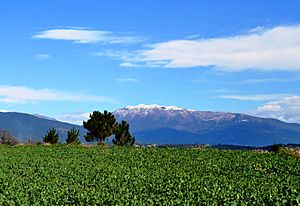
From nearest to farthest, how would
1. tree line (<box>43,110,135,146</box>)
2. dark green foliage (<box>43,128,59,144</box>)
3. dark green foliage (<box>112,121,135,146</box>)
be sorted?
dark green foliage (<box>43,128,59,144</box>) → tree line (<box>43,110,135,146</box>) → dark green foliage (<box>112,121,135,146</box>)

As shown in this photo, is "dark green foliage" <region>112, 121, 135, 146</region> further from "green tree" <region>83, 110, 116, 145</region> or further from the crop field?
the crop field

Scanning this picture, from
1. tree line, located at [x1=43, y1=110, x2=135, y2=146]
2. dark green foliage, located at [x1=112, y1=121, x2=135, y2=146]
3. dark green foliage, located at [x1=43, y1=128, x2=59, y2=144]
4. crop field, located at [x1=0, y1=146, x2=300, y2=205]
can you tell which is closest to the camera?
crop field, located at [x1=0, y1=146, x2=300, y2=205]

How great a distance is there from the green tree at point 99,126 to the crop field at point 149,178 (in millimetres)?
29468

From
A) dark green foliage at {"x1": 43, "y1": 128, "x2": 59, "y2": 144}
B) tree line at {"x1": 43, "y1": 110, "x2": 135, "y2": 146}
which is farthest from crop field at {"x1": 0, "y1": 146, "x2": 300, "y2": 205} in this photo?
tree line at {"x1": 43, "y1": 110, "x2": 135, "y2": 146}

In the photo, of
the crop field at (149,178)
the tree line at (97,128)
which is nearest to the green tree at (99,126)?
the tree line at (97,128)

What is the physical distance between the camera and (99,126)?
320ft

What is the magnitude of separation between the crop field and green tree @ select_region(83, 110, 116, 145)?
96.7 ft

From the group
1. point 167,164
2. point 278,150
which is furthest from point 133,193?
point 278,150

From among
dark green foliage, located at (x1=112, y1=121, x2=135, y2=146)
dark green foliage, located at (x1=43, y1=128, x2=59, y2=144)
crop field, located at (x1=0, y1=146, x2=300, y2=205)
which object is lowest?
crop field, located at (x1=0, y1=146, x2=300, y2=205)

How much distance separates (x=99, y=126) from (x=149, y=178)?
→ 5948 cm

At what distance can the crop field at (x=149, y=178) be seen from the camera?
1110 inches

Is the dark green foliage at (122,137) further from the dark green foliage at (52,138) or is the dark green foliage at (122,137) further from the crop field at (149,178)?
the crop field at (149,178)

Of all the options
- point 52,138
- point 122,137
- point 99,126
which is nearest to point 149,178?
point 52,138

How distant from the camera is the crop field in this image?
28.2 meters
